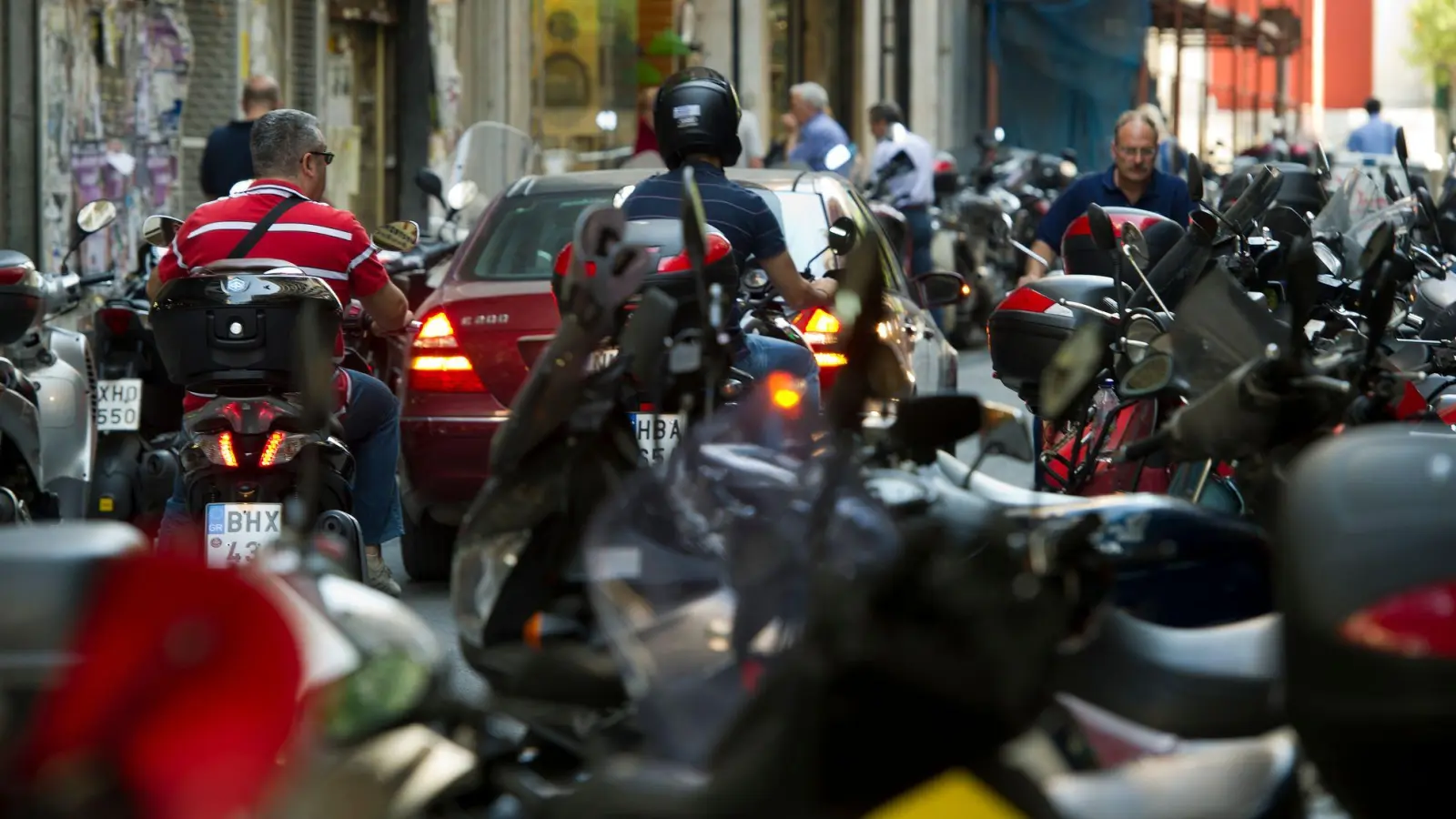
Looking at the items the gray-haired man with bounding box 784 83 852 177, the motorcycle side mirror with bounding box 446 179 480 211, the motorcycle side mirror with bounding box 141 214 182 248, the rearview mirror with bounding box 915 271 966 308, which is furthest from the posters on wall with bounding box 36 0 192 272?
the motorcycle side mirror with bounding box 141 214 182 248

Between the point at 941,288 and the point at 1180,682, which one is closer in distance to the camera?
the point at 1180,682

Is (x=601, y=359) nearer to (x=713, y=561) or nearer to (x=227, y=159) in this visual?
(x=713, y=561)

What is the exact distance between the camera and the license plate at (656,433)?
4.41 m

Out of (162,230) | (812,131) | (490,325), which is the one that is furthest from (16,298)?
(812,131)

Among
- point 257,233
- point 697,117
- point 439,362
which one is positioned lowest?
point 439,362

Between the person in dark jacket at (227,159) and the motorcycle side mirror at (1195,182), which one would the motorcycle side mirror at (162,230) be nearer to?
the motorcycle side mirror at (1195,182)

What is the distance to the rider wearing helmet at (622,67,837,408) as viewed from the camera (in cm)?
723

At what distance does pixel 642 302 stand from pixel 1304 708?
4.35ft

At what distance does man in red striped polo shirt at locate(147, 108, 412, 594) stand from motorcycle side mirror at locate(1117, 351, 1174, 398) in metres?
3.19

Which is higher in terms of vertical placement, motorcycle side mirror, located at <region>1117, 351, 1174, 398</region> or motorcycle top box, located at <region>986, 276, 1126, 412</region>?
motorcycle side mirror, located at <region>1117, 351, 1174, 398</region>

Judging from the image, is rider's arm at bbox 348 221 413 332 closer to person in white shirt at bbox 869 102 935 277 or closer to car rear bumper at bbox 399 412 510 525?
car rear bumper at bbox 399 412 510 525

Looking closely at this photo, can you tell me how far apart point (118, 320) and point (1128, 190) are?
4.01 m

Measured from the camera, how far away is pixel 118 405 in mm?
9477

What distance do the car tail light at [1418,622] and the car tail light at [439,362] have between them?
607cm
